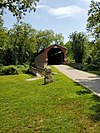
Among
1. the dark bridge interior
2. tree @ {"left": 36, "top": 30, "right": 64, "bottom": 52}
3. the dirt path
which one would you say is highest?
tree @ {"left": 36, "top": 30, "right": 64, "bottom": 52}

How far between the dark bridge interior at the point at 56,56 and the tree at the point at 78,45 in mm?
4133

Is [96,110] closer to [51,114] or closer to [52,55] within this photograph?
[51,114]

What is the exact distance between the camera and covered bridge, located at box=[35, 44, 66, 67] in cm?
5692

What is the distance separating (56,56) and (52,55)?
292cm

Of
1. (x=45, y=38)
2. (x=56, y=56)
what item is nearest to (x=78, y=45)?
(x=56, y=56)

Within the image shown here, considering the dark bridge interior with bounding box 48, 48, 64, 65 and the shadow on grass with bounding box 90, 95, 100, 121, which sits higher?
the dark bridge interior with bounding box 48, 48, 64, 65

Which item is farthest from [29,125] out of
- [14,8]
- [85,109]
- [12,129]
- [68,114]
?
[14,8]

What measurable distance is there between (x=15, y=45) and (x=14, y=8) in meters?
51.6

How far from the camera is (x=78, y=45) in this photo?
65.2 metres

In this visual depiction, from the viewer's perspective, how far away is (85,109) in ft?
30.5

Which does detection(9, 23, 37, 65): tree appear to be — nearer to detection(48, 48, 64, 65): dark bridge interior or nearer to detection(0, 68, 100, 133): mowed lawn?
detection(48, 48, 64, 65): dark bridge interior

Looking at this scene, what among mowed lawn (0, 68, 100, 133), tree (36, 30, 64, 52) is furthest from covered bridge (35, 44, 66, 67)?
mowed lawn (0, 68, 100, 133)

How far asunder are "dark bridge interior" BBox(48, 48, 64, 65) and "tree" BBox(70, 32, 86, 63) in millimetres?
4133

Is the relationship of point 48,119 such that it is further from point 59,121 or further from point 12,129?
point 12,129
